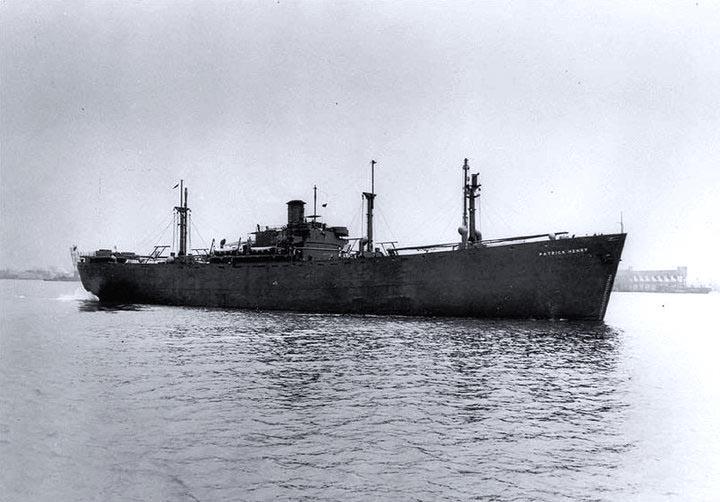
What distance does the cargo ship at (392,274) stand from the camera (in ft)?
91.4

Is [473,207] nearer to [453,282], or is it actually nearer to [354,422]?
[453,282]

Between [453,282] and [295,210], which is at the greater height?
[295,210]

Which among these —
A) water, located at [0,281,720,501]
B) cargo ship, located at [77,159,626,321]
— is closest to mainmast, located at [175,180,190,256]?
cargo ship, located at [77,159,626,321]

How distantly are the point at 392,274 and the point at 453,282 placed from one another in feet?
13.8

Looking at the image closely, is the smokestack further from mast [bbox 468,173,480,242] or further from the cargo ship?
mast [bbox 468,173,480,242]

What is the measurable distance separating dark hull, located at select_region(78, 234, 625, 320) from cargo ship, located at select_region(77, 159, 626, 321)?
0.06 meters

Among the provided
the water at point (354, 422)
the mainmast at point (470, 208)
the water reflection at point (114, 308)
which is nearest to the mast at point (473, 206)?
the mainmast at point (470, 208)

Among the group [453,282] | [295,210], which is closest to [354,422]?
[453,282]

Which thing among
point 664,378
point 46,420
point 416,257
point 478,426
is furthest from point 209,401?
point 416,257

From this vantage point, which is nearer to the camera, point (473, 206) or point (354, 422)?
point (354, 422)

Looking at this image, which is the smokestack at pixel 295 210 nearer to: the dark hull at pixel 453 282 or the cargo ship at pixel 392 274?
the cargo ship at pixel 392 274

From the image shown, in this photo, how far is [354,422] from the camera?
9797 mm

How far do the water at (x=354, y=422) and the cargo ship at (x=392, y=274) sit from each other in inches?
324

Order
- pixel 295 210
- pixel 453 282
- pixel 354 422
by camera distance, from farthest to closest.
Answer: pixel 295 210, pixel 453 282, pixel 354 422
